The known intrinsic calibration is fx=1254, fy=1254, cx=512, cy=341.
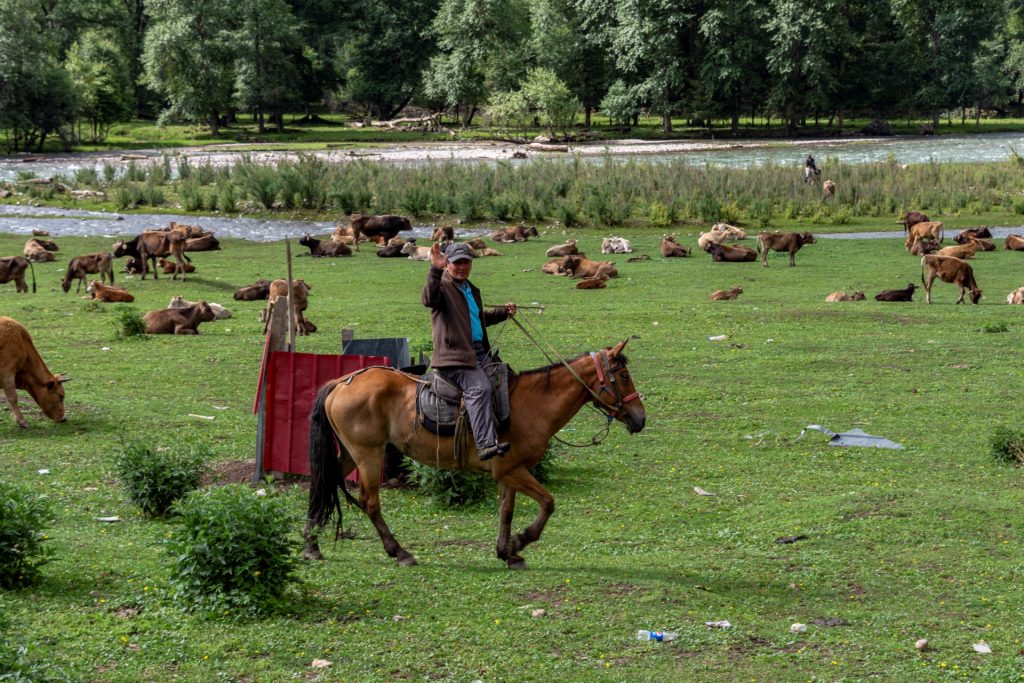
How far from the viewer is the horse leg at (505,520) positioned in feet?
31.6

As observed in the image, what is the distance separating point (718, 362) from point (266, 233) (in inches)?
899

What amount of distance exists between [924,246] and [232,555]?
2562 cm

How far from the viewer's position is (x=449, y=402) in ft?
31.1

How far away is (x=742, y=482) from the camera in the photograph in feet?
41.6

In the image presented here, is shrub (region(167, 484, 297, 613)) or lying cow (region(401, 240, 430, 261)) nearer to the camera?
shrub (region(167, 484, 297, 613))

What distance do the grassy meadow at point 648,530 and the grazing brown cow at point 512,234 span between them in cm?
1332

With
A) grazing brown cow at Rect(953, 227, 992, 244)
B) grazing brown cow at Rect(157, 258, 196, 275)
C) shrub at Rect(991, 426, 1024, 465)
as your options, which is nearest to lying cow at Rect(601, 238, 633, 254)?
grazing brown cow at Rect(953, 227, 992, 244)

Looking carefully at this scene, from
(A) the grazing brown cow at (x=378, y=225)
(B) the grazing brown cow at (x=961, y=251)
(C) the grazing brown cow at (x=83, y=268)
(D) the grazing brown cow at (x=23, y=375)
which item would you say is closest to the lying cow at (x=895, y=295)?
(B) the grazing brown cow at (x=961, y=251)

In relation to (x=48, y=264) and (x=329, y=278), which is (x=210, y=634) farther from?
(x=48, y=264)

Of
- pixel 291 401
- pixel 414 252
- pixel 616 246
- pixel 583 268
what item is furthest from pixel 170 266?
pixel 291 401

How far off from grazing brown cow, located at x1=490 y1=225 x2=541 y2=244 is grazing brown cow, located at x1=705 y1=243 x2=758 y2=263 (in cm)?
654

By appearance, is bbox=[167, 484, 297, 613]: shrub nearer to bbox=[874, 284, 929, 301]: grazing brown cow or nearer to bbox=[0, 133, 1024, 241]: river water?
bbox=[874, 284, 929, 301]: grazing brown cow

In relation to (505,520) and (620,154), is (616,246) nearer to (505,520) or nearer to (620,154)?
(505,520)

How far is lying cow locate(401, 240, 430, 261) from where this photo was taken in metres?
32.4
